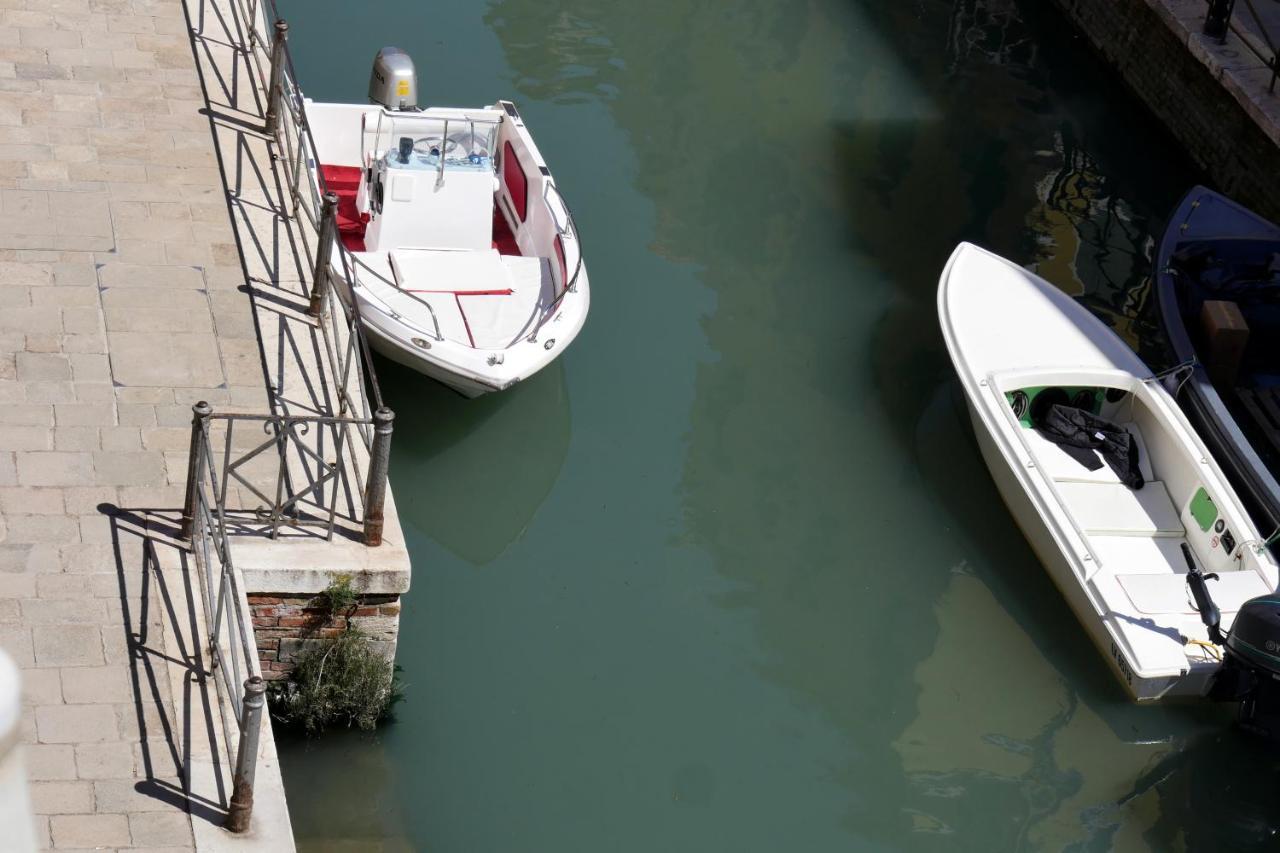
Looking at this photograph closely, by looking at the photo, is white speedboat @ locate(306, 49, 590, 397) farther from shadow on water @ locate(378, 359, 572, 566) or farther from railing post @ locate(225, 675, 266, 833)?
railing post @ locate(225, 675, 266, 833)

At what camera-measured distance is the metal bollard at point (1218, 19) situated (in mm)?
12477

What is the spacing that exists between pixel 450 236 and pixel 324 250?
6.83 ft

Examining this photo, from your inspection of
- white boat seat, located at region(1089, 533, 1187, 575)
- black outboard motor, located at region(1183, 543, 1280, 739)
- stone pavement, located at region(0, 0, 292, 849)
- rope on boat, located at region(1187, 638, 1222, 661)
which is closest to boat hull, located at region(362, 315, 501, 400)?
stone pavement, located at region(0, 0, 292, 849)

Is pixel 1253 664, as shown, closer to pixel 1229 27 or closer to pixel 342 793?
pixel 342 793

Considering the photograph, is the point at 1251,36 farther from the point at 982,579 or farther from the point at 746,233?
the point at 982,579

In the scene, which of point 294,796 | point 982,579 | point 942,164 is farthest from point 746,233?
point 294,796

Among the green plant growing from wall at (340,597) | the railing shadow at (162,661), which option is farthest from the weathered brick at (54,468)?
the green plant growing from wall at (340,597)

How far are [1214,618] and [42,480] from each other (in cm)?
529

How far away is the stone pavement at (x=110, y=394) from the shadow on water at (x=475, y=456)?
1.52m

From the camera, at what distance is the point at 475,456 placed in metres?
8.39

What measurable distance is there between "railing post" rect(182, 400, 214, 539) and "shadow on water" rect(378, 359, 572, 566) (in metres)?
2.30

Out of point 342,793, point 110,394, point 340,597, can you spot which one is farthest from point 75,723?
point 110,394

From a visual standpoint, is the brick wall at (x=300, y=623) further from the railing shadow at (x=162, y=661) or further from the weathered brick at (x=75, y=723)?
the weathered brick at (x=75, y=723)

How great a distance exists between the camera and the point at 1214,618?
23.7ft
